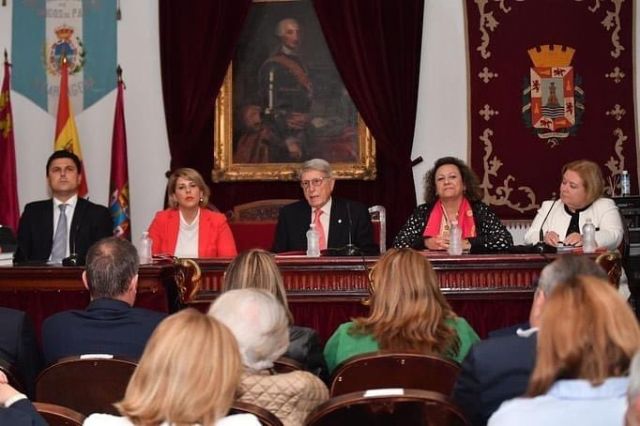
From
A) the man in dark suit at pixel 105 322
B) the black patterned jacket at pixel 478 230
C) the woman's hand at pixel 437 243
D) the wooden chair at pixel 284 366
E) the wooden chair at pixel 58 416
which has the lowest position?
the wooden chair at pixel 58 416

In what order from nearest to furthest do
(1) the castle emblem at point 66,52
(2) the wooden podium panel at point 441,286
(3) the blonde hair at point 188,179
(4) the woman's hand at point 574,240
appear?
1. (2) the wooden podium panel at point 441,286
2. (4) the woman's hand at point 574,240
3. (3) the blonde hair at point 188,179
4. (1) the castle emblem at point 66,52

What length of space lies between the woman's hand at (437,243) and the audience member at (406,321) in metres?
2.37

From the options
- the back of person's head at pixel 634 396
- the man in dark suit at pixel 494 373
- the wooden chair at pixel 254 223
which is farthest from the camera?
the wooden chair at pixel 254 223

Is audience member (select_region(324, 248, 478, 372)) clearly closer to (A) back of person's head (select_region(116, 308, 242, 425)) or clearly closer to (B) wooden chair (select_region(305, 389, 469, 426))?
(B) wooden chair (select_region(305, 389, 469, 426))

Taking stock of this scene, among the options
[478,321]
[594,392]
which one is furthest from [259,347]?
[478,321]

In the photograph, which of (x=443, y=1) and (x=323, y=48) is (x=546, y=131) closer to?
(x=443, y=1)

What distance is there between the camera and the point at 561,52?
8.30 metres

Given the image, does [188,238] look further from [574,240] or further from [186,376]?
[186,376]

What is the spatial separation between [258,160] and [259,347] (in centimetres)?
580

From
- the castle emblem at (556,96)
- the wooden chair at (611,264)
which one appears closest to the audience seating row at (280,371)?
the wooden chair at (611,264)

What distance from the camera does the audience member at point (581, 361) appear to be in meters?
2.22

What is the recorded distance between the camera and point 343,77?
27.7 ft

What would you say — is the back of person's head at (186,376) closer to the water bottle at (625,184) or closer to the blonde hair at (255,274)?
the blonde hair at (255,274)

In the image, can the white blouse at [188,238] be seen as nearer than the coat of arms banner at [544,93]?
Yes
